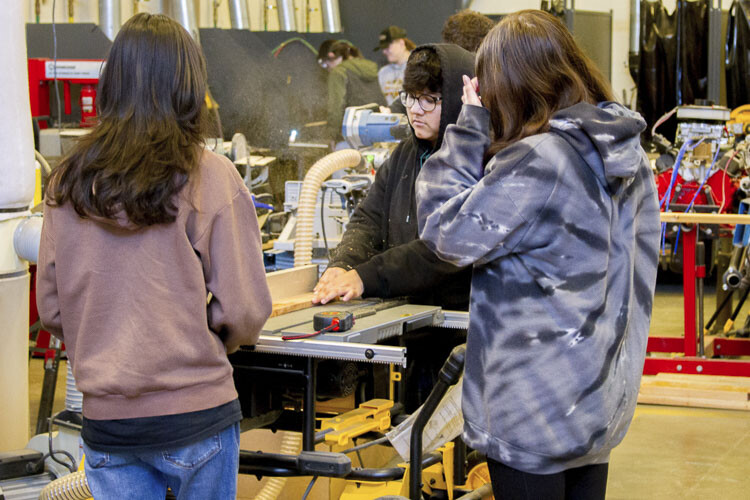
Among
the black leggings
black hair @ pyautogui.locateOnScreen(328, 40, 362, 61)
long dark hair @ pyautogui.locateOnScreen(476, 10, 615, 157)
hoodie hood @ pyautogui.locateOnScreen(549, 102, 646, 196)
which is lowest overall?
the black leggings

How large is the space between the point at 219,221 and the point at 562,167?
0.55 meters

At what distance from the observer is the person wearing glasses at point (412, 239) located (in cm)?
Answer: 201

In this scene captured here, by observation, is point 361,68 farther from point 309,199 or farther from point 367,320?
point 367,320

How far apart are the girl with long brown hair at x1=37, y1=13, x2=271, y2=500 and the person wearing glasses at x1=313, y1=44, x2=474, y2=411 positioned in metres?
0.61

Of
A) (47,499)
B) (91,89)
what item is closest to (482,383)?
(47,499)

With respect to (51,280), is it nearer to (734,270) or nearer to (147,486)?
(147,486)

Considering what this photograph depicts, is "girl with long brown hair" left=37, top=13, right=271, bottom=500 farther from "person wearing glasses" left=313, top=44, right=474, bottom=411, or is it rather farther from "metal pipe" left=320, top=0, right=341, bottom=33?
"metal pipe" left=320, top=0, right=341, bottom=33

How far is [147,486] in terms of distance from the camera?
4.87ft

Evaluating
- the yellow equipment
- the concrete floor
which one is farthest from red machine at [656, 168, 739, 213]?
the concrete floor

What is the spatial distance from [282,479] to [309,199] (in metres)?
0.88

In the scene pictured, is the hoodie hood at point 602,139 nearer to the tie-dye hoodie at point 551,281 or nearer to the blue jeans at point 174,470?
the tie-dye hoodie at point 551,281

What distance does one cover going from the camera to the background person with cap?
20.5ft

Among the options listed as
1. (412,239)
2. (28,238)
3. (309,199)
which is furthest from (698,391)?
(28,238)

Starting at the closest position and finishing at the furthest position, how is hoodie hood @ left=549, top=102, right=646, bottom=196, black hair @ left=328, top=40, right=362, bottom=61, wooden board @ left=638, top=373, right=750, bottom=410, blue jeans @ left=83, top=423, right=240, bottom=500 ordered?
1. hoodie hood @ left=549, top=102, right=646, bottom=196
2. blue jeans @ left=83, top=423, right=240, bottom=500
3. wooden board @ left=638, top=373, right=750, bottom=410
4. black hair @ left=328, top=40, right=362, bottom=61
